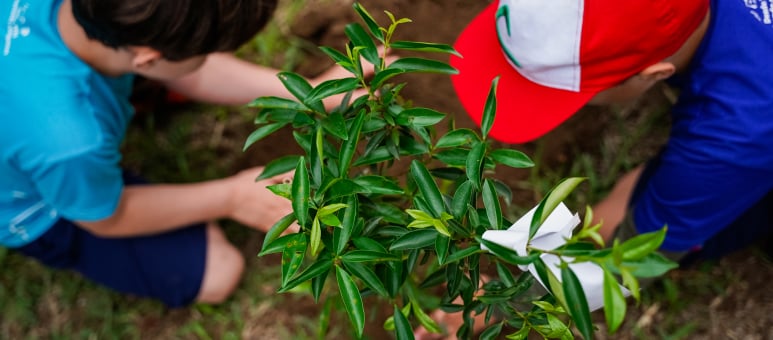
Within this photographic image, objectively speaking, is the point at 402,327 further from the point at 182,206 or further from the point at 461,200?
the point at 182,206

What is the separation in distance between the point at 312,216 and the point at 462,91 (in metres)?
0.55

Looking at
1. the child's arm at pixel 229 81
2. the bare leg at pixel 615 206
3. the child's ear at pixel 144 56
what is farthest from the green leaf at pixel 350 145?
→ the child's arm at pixel 229 81

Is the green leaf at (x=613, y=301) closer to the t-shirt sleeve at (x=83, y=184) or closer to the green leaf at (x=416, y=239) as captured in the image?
the green leaf at (x=416, y=239)

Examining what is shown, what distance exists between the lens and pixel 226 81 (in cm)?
189

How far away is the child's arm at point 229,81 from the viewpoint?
1858 mm

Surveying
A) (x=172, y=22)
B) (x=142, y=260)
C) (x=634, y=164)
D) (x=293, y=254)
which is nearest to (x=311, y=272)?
(x=293, y=254)

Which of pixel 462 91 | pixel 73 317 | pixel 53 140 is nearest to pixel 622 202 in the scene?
pixel 462 91

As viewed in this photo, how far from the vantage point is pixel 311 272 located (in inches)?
31.8

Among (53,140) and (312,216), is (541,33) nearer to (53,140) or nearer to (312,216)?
(312,216)


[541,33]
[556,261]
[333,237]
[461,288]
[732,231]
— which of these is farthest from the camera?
[732,231]

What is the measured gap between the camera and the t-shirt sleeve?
1.38 meters

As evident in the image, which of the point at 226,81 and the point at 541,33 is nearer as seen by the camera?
the point at 541,33

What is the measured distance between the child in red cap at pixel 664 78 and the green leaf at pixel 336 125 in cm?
39

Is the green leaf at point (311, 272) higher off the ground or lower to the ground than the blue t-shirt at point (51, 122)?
higher
